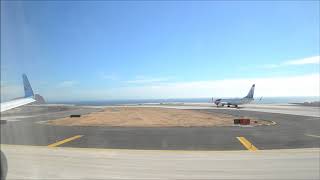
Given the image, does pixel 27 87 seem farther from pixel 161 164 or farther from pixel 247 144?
pixel 247 144

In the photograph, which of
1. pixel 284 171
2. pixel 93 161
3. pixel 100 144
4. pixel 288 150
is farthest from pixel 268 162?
pixel 100 144

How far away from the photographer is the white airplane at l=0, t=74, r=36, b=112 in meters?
9.03

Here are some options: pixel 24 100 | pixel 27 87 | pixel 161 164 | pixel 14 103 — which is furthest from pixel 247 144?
pixel 14 103

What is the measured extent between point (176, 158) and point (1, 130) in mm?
6765

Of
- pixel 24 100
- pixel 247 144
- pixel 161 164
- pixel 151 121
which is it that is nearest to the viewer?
pixel 24 100

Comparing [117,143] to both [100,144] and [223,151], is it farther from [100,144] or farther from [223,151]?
[223,151]

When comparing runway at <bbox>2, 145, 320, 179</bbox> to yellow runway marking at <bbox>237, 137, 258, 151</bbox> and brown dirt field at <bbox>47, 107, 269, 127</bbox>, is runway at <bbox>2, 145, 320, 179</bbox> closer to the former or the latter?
yellow runway marking at <bbox>237, 137, 258, 151</bbox>

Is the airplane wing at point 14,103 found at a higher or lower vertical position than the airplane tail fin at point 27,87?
lower

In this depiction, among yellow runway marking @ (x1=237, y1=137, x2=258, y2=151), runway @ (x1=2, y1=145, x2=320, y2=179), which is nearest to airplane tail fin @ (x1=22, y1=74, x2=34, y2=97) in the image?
runway @ (x1=2, y1=145, x2=320, y2=179)

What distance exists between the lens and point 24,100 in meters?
11.1

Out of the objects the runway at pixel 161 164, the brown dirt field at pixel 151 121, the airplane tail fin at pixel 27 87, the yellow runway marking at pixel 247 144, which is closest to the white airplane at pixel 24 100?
the airplane tail fin at pixel 27 87

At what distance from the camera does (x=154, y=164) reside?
1229 cm

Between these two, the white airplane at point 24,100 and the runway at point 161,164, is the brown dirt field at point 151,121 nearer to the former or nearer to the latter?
the runway at point 161,164

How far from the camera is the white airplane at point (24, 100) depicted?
9031 millimetres
